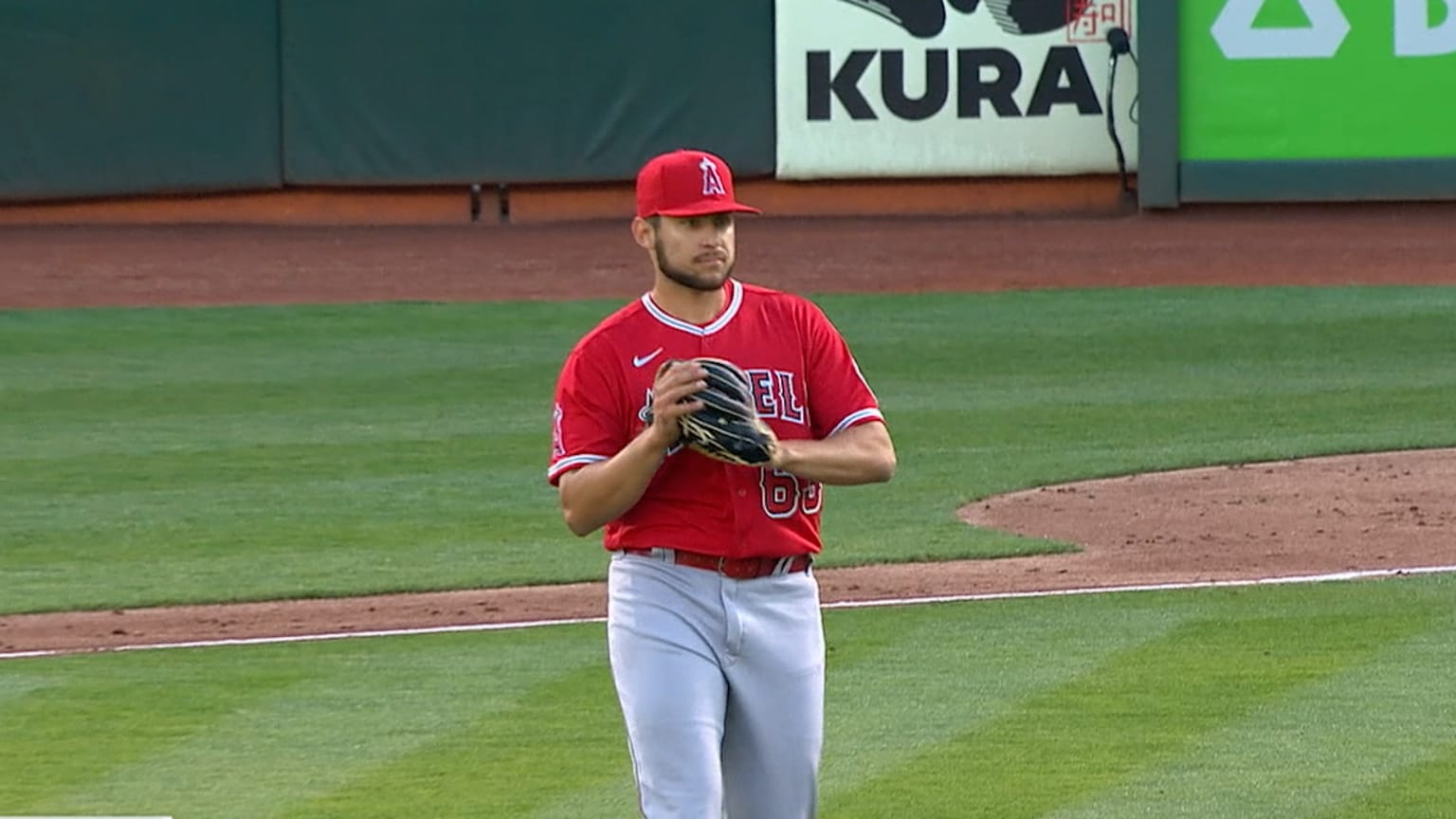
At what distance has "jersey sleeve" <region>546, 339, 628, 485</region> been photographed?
4848 mm

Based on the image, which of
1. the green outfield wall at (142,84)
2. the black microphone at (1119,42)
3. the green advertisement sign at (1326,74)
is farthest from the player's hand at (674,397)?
the green outfield wall at (142,84)

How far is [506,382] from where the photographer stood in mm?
15297

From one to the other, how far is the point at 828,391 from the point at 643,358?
1.24 feet

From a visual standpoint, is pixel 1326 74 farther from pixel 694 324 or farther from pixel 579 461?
pixel 579 461

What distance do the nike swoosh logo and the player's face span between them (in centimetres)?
15

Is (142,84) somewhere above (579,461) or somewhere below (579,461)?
above

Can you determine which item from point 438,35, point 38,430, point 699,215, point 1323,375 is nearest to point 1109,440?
point 1323,375

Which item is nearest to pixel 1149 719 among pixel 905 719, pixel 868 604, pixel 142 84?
pixel 905 719

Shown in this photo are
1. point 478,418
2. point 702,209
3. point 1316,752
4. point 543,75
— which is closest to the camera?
point 702,209

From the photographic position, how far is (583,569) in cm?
1036

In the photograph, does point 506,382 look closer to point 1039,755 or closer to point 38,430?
point 38,430

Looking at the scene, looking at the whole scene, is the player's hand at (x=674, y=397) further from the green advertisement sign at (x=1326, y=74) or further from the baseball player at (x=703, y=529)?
the green advertisement sign at (x=1326, y=74)

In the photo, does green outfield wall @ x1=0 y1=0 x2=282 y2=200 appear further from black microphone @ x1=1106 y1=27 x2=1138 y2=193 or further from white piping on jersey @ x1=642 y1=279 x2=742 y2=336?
white piping on jersey @ x1=642 y1=279 x2=742 y2=336

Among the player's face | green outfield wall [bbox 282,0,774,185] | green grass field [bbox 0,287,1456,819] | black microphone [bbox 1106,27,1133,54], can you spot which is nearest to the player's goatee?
the player's face
